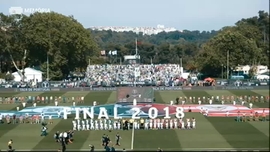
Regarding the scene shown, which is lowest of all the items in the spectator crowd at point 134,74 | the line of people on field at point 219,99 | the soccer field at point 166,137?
the soccer field at point 166,137

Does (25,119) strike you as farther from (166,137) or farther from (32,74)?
(32,74)

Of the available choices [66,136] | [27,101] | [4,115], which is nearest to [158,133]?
[66,136]

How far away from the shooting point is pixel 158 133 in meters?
38.7

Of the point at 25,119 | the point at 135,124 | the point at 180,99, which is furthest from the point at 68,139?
the point at 180,99

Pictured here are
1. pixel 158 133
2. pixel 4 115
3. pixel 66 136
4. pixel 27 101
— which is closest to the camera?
pixel 66 136

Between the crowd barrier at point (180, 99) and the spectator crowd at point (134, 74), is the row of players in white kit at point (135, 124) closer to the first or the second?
the crowd barrier at point (180, 99)

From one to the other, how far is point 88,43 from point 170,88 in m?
37.4

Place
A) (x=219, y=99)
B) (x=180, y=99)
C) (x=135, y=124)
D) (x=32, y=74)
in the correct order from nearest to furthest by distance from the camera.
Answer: (x=135, y=124), (x=219, y=99), (x=180, y=99), (x=32, y=74)

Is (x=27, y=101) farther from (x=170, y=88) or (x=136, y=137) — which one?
(x=136, y=137)

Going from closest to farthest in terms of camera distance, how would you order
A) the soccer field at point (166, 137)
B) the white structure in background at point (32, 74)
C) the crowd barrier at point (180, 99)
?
the soccer field at point (166, 137) < the crowd barrier at point (180, 99) < the white structure in background at point (32, 74)

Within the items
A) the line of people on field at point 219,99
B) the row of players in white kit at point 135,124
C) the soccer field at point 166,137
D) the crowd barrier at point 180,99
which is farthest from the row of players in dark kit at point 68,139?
the crowd barrier at point 180,99

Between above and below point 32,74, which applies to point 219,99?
below

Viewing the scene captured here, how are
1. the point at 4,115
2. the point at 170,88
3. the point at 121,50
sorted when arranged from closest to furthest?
the point at 4,115 < the point at 170,88 < the point at 121,50

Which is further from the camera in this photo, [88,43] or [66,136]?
[88,43]
